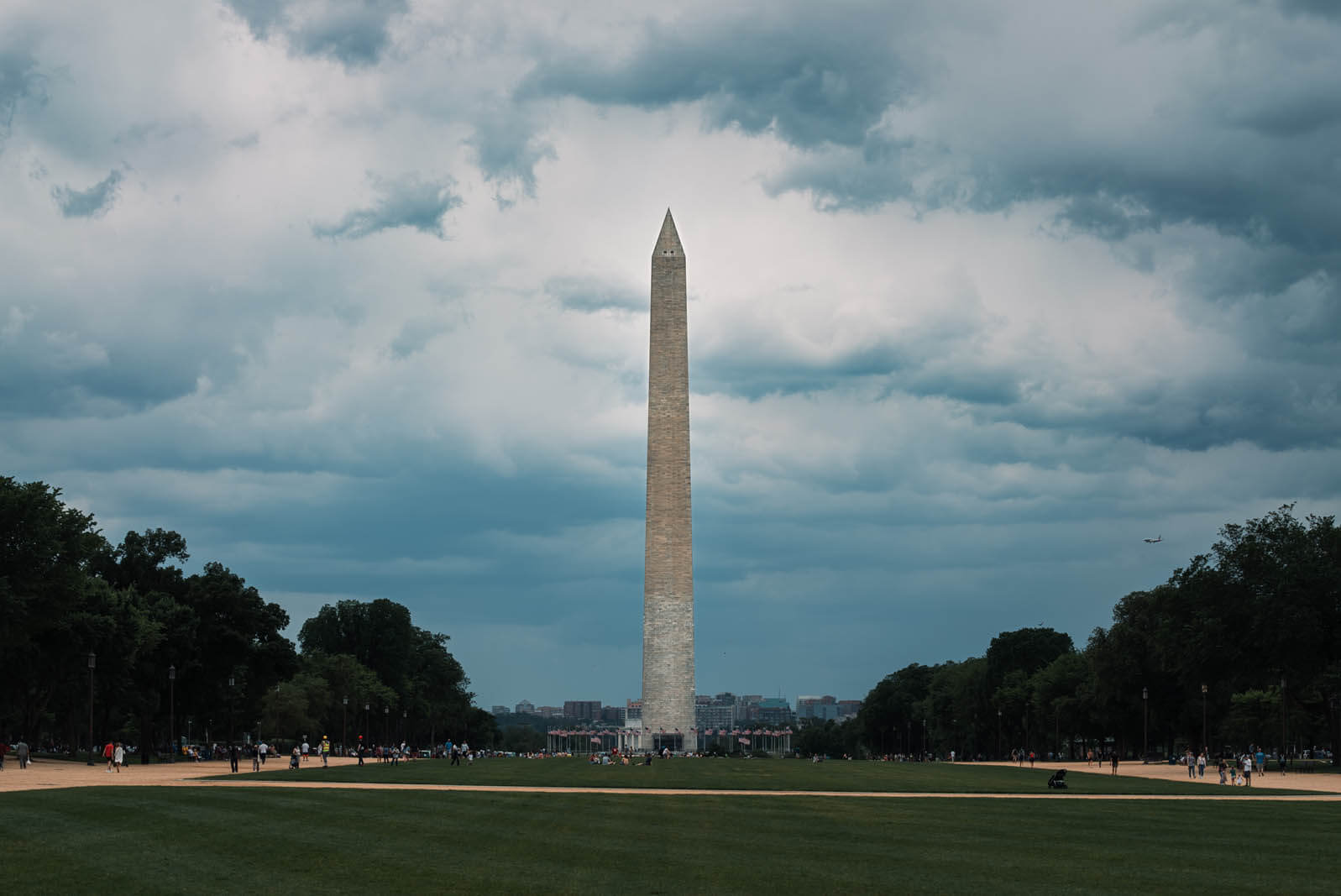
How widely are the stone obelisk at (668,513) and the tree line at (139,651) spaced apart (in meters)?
24.9

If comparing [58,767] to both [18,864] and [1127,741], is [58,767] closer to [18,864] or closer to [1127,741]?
[18,864]

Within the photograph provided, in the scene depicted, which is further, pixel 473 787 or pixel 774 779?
pixel 774 779

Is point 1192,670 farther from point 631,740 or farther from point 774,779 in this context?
point 631,740

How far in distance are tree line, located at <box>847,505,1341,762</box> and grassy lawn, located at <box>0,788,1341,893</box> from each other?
38.8m

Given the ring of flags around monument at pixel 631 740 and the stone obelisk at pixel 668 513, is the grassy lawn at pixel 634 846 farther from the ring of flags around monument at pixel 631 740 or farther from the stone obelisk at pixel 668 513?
the ring of flags around monument at pixel 631 740

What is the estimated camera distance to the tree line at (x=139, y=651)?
58.5 m

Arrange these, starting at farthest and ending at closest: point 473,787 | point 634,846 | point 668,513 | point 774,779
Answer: point 668,513 < point 774,779 < point 473,787 < point 634,846

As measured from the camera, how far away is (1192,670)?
73.8 meters

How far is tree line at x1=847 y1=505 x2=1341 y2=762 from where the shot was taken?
68.9 m

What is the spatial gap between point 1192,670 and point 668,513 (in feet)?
119

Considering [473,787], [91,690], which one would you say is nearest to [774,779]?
[473,787]

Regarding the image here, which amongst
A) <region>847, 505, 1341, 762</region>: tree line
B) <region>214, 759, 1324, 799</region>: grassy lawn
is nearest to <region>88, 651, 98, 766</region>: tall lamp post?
<region>214, 759, 1324, 799</region>: grassy lawn

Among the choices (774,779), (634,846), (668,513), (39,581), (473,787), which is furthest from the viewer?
(668,513)

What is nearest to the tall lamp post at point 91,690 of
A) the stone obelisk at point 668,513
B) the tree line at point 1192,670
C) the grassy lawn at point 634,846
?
the grassy lawn at point 634,846
